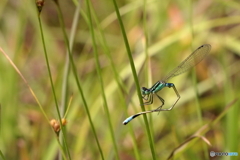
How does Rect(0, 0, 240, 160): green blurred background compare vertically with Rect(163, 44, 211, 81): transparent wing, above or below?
below

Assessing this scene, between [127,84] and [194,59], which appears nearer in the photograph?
[194,59]

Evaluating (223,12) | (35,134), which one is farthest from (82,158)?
(223,12)

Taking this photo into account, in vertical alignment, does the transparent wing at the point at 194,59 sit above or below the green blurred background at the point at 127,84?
above

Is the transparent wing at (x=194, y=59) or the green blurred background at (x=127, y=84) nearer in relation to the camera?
the transparent wing at (x=194, y=59)

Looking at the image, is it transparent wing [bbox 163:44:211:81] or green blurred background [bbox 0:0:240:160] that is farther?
green blurred background [bbox 0:0:240:160]

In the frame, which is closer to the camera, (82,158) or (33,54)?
(82,158)

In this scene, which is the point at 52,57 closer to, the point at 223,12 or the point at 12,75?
the point at 12,75

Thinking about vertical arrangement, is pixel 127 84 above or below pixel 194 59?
below

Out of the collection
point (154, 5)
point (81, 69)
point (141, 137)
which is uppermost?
point (154, 5)
